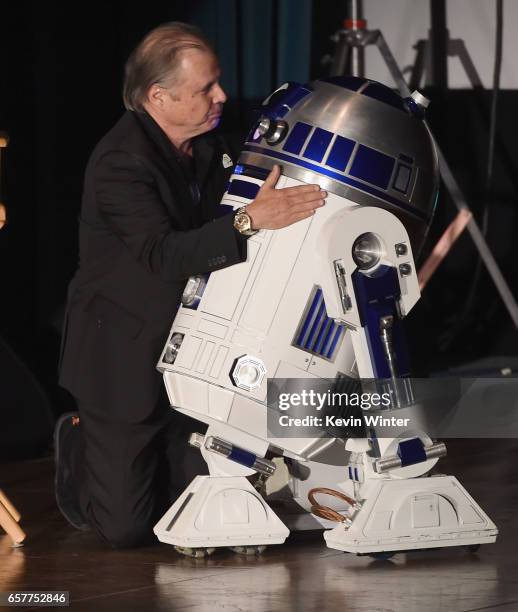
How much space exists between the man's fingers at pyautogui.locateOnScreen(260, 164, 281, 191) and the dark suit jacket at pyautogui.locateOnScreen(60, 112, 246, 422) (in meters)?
0.21

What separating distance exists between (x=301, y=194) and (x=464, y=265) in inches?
114

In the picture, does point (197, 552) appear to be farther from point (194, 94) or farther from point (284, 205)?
point (194, 94)

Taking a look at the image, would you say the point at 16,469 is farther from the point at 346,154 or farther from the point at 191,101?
the point at 346,154

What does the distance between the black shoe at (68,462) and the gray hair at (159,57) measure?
74 cm

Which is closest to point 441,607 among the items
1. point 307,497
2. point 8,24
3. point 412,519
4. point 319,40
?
point 412,519

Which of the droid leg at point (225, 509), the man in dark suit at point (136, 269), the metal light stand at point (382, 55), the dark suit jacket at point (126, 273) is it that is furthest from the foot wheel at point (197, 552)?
the metal light stand at point (382, 55)

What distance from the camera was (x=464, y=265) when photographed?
5230mm

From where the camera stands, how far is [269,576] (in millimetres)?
2389

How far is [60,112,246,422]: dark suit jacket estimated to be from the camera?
2643 millimetres

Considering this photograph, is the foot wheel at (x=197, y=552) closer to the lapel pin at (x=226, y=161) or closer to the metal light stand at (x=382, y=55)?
the lapel pin at (x=226, y=161)

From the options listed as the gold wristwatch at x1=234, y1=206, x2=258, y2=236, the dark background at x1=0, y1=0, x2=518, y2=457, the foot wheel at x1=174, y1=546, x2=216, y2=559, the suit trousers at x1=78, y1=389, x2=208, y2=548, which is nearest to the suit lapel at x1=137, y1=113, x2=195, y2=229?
the gold wristwatch at x1=234, y1=206, x2=258, y2=236

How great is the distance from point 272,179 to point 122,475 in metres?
0.75

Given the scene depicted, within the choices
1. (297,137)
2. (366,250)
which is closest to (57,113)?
(297,137)

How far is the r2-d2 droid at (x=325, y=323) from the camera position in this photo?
245 centimetres
